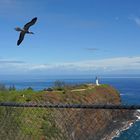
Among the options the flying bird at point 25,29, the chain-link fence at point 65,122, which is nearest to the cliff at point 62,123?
the chain-link fence at point 65,122

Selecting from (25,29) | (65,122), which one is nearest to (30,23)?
(25,29)

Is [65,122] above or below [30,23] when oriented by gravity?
below

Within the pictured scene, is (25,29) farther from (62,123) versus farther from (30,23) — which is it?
(62,123)

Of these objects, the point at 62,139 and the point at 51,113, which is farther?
the point at 51,113

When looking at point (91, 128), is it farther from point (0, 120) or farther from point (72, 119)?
point (0, 120)

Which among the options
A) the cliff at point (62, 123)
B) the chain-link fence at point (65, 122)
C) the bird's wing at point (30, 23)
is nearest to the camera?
the bird's wing at point (30, 23)

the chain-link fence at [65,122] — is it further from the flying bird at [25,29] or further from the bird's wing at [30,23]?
the bird's wing at [30,23]

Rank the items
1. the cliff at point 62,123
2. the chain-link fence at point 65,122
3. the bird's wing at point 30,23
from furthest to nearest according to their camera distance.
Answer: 1. the cliff at point 62,123
2. the chain-link fence at point 65,122
3. the bird's wing at point 30,23

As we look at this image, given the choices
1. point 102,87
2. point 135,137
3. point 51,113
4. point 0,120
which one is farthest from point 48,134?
point 102,87
